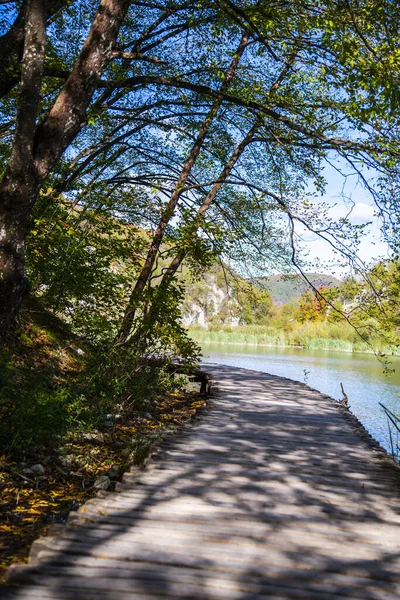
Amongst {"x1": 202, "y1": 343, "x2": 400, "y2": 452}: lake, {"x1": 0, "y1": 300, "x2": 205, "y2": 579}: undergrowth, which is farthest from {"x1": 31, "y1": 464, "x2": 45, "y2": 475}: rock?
{"x1": 202, "y1": 343, "x2": 400, "y2": 452}: lake

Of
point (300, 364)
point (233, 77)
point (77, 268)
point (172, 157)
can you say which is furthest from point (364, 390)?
point (77, 268)

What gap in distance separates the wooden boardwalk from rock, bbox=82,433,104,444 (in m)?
1.61

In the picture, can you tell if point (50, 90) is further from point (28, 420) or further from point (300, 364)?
point (300, 364)

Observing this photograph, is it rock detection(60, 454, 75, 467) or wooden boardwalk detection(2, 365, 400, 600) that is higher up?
wooden boardwalk detection(2, 365, 400, 600)

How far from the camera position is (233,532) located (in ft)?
9.96

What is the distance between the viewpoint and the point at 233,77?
32.5 ft

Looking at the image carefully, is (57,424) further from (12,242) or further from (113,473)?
(12,242)

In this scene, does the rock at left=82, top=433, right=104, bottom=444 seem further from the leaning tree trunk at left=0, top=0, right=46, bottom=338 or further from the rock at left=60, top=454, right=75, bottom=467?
the leaning tree trunk at left=0, top=0, right=46, bottom=338

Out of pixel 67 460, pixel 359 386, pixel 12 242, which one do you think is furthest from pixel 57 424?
pixel 359 386

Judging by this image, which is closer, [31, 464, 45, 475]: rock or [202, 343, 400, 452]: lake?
[31, 464, 45, 475]: rock

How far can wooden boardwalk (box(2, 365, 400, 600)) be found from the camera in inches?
94.1

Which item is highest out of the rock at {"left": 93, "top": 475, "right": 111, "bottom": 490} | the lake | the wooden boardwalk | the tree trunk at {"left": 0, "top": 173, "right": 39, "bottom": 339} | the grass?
the tree trunk at {"left": 0, "top": 173, "right": 39, "bottom": 339}

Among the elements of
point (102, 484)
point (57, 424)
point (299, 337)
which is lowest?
point (102, 484)

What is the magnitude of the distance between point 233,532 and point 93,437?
149 inches
